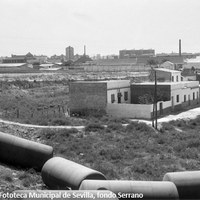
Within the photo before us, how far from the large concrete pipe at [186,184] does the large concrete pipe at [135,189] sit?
1.10m

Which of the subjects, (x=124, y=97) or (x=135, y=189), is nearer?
(x=135, y=189)

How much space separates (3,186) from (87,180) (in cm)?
329

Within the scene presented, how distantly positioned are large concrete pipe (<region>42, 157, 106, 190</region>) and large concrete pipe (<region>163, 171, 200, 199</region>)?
2.46 m

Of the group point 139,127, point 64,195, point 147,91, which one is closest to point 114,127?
point 139,127

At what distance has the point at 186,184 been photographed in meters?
13.6

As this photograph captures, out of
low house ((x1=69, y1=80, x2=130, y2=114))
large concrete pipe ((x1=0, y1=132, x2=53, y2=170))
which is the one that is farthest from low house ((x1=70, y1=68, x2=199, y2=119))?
large concrete pipe ((x1=0, y1=132, x2=53, y2=170))

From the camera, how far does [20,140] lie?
1691 cm

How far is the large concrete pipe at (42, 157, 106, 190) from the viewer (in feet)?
42.1

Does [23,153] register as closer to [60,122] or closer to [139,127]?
[60,122]

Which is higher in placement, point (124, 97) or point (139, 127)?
point (124, 97)

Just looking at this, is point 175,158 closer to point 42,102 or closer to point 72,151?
point 72,151

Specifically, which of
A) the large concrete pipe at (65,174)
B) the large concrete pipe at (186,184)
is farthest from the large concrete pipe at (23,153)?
the large concrete pipe at (186,184)

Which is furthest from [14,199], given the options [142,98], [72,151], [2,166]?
[142,98]

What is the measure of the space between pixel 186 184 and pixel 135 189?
240 centimetres
